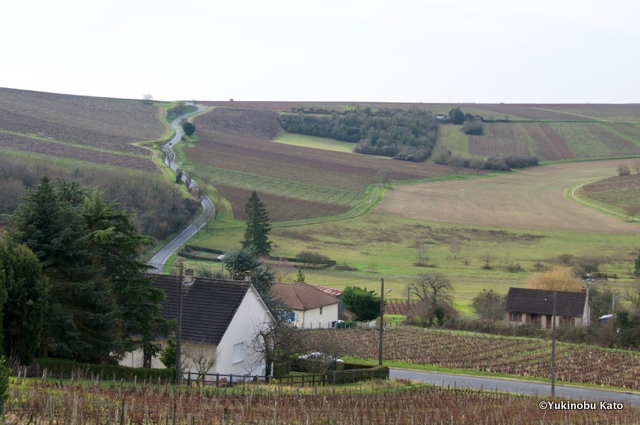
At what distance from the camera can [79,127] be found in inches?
4611

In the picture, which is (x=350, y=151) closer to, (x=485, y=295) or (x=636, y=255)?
(x=636, y=255)

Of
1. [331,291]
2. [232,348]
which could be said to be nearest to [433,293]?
[331,291]

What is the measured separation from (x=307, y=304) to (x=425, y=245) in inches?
1241

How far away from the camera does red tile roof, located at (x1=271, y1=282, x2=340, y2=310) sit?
50500mm

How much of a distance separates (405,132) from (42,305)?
130 metres

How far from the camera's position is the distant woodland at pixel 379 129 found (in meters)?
141

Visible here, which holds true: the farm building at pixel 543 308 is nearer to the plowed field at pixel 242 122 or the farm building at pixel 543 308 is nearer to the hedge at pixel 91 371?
the hedge at pixel 91 371

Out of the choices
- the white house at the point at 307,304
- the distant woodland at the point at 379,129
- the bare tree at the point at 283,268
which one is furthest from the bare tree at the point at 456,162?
the white house at the point at 307,304

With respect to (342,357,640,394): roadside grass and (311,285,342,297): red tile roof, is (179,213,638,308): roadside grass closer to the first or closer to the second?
(311,285,342,297): red tile roof

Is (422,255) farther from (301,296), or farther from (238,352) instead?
(238,352)

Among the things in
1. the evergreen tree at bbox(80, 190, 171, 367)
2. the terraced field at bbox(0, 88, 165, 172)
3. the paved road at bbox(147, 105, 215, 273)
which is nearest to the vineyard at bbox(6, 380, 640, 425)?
Answer: the evergreen tree at bbox(80, 190, 171, 367)

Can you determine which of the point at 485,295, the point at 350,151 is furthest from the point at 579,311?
the point at 350,151

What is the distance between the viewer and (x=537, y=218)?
300ft

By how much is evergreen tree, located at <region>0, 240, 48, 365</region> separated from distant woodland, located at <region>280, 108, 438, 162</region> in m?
115
